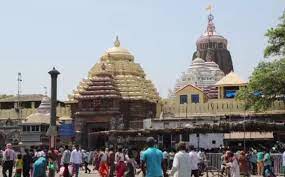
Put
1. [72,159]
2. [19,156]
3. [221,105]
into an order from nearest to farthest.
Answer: [19,156]
[72,159]
[221,105]

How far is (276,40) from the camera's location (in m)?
31.2

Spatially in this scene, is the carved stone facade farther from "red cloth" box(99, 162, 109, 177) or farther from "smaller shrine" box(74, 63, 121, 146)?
"red cloth" box(99, 162, 109, 177)

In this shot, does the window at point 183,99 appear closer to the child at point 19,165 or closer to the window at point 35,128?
the window at point 35,128

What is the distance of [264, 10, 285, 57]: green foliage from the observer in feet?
101

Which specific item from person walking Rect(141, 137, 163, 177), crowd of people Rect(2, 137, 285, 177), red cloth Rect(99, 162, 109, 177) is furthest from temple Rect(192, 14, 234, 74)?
person walking Rect(141, 137, 163, 177)

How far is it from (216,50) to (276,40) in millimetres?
50650

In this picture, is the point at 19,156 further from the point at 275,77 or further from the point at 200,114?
the point at 200,114

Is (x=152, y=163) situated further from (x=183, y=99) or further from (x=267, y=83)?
(x=183, y=99)

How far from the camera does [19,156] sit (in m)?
20.8

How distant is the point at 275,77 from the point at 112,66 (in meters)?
31.3

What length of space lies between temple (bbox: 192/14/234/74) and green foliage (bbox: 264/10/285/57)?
48.7m

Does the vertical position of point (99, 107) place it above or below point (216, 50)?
below

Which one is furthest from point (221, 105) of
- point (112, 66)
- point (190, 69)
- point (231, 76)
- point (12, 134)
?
point (12, 134)

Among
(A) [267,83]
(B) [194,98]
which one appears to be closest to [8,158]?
(A) [267,83]
